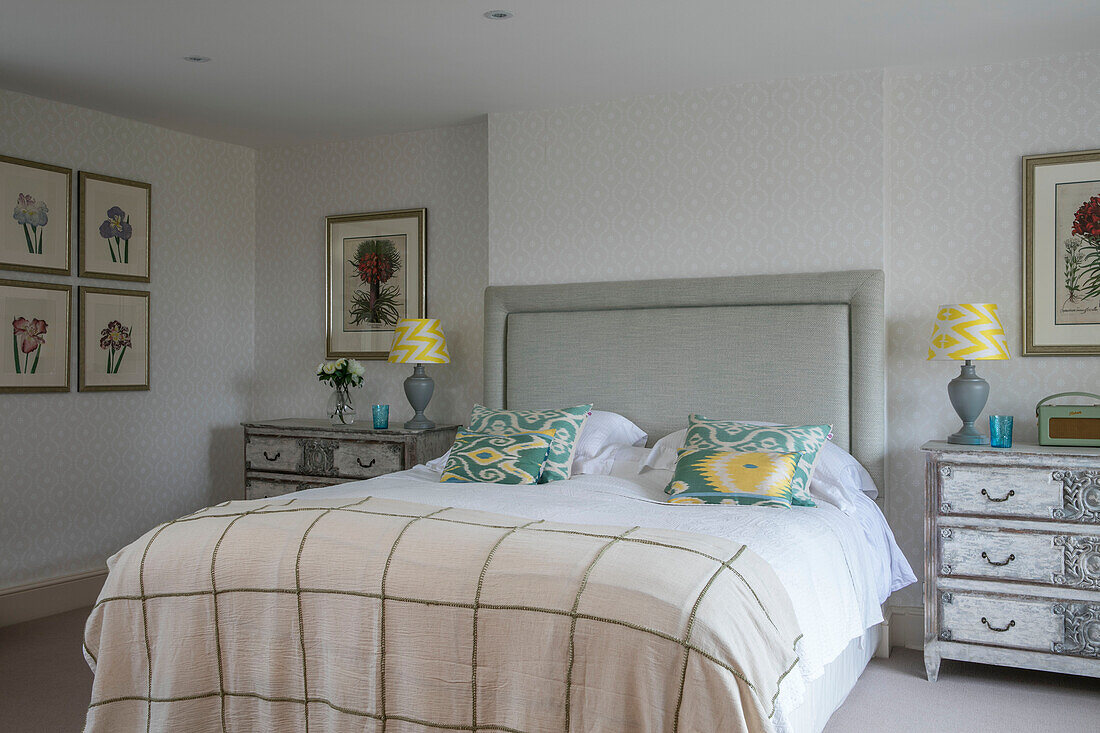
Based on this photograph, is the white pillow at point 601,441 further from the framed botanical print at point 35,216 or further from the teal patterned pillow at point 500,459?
the framed botanical print at point 35,216

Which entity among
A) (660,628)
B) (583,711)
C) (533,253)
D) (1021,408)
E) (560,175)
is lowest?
(583,711)

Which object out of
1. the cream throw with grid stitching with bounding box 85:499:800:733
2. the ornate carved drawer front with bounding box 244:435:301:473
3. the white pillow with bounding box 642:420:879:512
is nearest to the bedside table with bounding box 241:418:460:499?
the ornate carved drawer front with bounding box 244:435:301:473

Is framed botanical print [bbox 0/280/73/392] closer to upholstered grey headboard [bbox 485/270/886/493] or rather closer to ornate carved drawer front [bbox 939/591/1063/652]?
upholstered grey headboard [bbox 485/270/886/493]

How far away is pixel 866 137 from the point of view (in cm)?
383

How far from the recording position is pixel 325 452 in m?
4.62

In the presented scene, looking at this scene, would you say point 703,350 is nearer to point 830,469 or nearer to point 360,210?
point 830,469

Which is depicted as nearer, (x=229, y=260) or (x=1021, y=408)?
(x=1021, y=408)

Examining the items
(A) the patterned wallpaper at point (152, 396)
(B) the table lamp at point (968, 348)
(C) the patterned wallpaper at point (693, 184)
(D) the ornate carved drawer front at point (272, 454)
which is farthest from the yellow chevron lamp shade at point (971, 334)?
(A) the patterned wallpaper at point (152, 396)

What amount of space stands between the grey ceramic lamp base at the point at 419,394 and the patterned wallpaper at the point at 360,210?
302mm

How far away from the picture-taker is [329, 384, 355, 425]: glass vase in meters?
4.85

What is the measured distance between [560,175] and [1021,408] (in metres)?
2.34

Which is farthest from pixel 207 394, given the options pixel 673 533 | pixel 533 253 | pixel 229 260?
pixel 673 533

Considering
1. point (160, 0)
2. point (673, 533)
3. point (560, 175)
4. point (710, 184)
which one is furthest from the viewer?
point (560, 175)

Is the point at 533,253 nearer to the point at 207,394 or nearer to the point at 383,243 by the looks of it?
the point at 383,243
